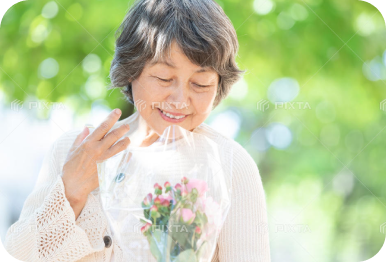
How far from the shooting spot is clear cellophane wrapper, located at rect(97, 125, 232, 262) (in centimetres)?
75

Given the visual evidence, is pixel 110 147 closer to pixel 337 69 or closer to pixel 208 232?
pixel 208 232

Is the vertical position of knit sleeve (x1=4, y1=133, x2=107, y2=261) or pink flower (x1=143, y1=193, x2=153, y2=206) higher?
pink flower (x1=143, y1=193, x2=153, y2=206)

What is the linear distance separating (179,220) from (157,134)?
57cm

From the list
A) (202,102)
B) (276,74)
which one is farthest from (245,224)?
(276,74)

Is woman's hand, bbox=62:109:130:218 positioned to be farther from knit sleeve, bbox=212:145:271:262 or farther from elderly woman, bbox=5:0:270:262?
knit sleeve, bbox=212:145:271:262

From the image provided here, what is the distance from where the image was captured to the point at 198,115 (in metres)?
1.19

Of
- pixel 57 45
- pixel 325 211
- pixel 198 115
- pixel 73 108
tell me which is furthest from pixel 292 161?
pixel 198 115

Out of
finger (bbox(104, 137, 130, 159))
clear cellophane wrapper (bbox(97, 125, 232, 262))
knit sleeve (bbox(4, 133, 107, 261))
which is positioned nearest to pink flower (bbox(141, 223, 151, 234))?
clear cellophane wrapper (bbox(97, 125, 232, 262))

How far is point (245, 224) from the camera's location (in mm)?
1177

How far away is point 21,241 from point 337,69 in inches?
99.4

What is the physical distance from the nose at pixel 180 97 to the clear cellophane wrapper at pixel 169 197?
0.21 metres

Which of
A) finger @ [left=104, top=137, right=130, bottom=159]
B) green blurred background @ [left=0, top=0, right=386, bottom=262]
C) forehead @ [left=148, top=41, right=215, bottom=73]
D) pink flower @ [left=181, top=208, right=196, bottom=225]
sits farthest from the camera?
green blurred background @ [left=0, top=0, right=386, bottom=262]

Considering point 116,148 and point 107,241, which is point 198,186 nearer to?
point 116,148

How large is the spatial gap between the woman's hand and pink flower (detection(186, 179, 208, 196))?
0.98 ft
